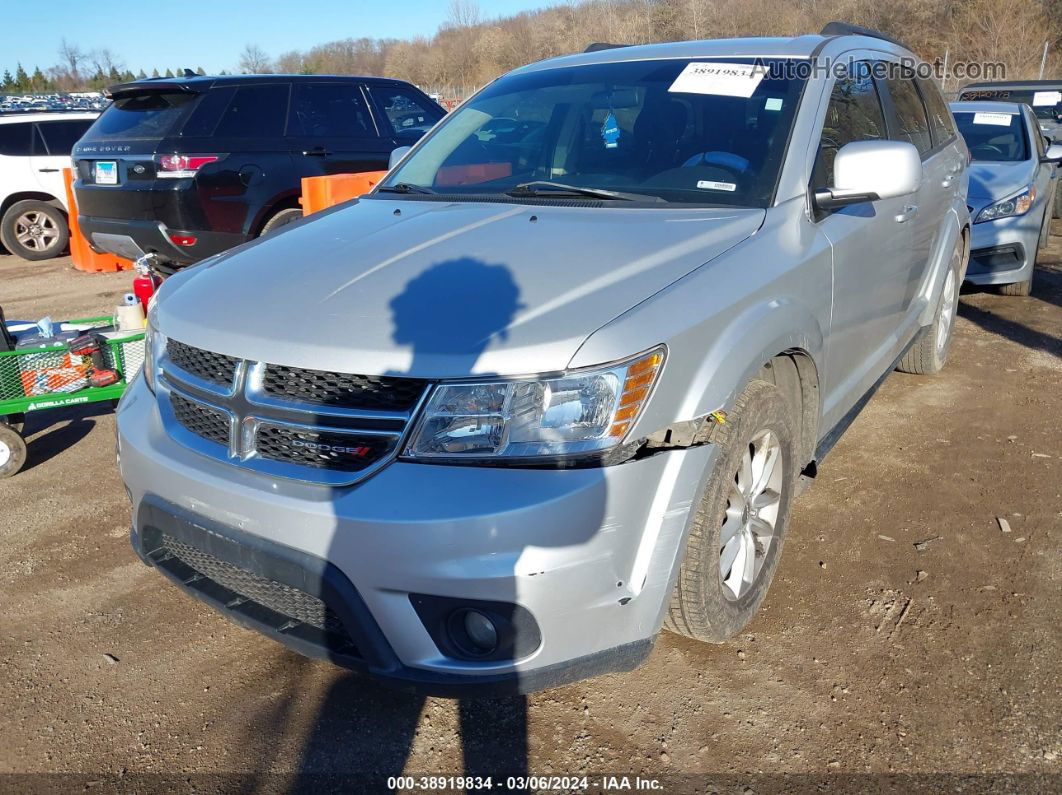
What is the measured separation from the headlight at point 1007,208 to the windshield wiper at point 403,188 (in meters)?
5.29

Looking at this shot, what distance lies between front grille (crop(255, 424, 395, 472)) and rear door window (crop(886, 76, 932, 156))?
125 inches

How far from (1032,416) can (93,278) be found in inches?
357

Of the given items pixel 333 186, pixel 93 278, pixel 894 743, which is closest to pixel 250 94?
pixel 333 186

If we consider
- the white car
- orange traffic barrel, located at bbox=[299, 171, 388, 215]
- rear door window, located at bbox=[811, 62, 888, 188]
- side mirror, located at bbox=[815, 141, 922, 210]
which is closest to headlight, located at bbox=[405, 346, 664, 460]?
side mirror, located at bbox=[815, 141, 922, 210]

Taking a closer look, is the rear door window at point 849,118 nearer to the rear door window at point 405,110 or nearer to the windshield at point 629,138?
the windshield at point 629,138

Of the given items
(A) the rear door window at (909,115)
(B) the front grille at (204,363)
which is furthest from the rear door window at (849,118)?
(B) the front grille at (204,363)

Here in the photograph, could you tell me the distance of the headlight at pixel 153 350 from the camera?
2711 mm

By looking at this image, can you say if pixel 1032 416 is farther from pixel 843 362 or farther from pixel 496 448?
pixel 496 448

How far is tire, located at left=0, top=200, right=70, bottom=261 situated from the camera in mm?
10727

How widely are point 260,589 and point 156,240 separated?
523cm

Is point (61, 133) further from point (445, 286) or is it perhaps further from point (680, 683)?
point (680, 683)

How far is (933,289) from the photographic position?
4688mm

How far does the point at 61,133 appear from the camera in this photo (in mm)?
10914

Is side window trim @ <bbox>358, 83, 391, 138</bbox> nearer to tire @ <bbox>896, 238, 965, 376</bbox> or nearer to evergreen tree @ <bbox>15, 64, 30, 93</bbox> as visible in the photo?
tire @ <bbox>896, 238, 965, 376</bbox>
